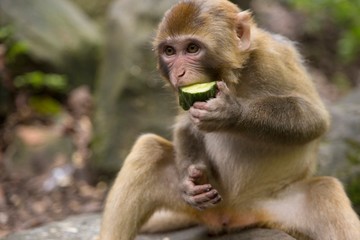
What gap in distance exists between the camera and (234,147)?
19.7 ft

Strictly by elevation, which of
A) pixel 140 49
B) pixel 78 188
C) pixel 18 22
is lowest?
pixel 78 188

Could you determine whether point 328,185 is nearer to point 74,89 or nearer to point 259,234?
point 259,234

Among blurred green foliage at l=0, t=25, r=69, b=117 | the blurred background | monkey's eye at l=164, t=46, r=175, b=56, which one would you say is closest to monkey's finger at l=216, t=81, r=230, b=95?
monkey's eye at l=164, t=46, r=175, b=56

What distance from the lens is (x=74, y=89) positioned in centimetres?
1310

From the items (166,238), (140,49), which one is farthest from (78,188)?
(166,238)

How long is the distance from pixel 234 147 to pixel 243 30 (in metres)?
1.05

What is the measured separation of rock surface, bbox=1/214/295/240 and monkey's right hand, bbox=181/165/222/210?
631 mm

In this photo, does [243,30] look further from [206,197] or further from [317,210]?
[317,210]

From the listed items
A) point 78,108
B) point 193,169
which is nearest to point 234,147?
point 193,169

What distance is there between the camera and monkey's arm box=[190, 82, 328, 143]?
5.04 m

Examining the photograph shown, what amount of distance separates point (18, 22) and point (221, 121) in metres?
8.12

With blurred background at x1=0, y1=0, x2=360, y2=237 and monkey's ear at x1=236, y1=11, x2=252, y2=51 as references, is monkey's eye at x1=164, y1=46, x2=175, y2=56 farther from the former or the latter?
blurred background at x1=0, y1=0, x2=360, y2=237

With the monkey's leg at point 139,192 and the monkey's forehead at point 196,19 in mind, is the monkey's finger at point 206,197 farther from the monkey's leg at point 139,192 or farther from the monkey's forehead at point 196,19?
the monkey's forehead at point 196,19

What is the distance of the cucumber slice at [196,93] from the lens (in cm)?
498
